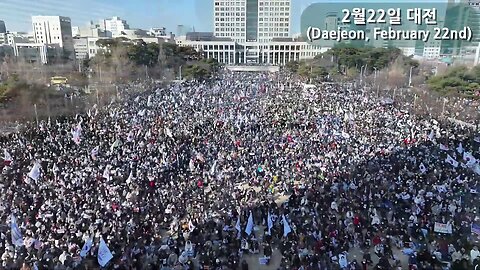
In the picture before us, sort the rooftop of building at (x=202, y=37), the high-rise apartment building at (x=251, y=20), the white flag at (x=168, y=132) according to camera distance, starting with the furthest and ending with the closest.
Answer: the high-rise apartment building at (x=251, y=20), the rooftop of building at (x=202, y=37), the white flag at (x=168, y=132)

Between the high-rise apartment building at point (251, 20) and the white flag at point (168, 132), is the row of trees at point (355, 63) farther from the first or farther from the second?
the high-rise apartment building at point (251, 20)

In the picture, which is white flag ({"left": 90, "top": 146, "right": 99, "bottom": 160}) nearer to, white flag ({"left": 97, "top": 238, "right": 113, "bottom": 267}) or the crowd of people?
the crowd of people

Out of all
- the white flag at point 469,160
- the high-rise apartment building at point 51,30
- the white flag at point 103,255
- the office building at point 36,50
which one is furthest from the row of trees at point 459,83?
the high-rise apartment building at point 51,30

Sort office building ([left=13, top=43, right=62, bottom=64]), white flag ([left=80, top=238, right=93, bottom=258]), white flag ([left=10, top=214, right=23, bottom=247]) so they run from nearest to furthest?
white flag ([left=80, top=238, right=93, bottom=258]) → white flag ([left=10, top=214, right=23, bottom=247]) → office building ([left=13, top=43, right=62, bottom=64])

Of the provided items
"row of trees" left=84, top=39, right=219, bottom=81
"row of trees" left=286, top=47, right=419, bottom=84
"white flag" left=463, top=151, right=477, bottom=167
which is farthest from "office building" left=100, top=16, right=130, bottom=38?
"white flag" left=463, top=151, right=477, bottom=167

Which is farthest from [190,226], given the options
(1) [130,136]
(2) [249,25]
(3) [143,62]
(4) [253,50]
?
(2) [249,25]

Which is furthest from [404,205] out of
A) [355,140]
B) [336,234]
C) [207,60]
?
[207,60]
